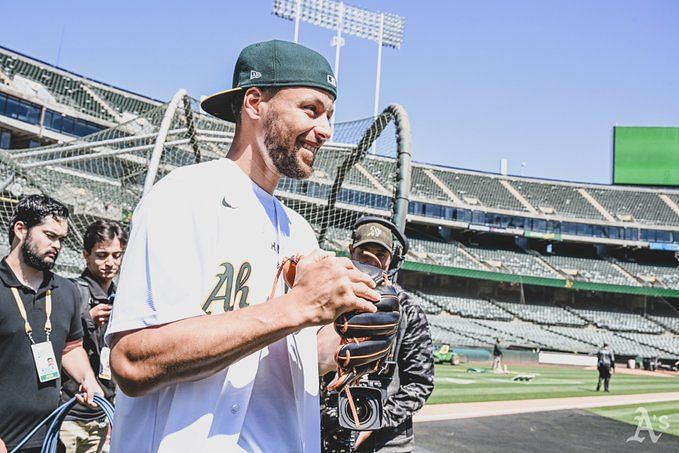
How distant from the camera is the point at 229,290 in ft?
4.81

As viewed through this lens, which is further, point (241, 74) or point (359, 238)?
point (359, 238)

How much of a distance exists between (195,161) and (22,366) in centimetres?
690

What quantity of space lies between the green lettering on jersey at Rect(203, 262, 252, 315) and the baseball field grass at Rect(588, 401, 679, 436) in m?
12.1

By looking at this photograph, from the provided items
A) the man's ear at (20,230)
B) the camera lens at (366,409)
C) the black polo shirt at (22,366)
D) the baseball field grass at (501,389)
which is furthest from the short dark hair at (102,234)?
the baseball field grass at (501,389)

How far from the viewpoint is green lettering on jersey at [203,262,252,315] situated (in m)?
1.43

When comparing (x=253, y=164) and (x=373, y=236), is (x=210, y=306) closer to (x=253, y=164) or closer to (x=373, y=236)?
(x=253, y=164)

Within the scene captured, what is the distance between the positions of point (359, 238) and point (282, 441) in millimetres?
2359

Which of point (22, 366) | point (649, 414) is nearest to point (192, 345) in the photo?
point (22, 366)

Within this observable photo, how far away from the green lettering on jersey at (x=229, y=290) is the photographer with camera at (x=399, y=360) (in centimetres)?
202

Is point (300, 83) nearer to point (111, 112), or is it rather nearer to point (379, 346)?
point (379, 346)

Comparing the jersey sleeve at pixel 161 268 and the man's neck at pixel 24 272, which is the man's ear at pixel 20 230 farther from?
the jersey sleeve at pixel 161 268

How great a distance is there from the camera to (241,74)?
5.77ft

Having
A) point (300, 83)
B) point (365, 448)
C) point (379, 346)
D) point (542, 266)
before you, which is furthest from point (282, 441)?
point (542, 266)

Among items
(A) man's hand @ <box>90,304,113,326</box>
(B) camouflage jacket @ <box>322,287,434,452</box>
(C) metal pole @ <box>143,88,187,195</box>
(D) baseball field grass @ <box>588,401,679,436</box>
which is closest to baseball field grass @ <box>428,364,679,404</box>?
(D) baseball field grass @ <box>588,401,679,436</box>
